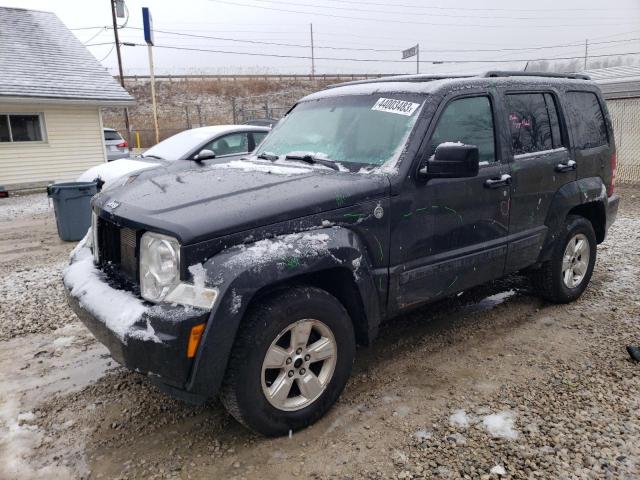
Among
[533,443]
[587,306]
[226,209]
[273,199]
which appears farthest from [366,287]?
[587,306]

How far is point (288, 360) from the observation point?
9.37 ft

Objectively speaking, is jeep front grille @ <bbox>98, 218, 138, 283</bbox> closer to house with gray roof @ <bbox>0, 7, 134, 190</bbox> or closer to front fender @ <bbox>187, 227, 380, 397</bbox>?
front fender @ <bbox>187, 227, 380, 397</bbox>

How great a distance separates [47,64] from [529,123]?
16.8 metres

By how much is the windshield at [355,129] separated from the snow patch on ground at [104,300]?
165cm

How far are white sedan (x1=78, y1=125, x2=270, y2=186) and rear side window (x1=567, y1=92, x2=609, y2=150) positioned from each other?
5.01 meters

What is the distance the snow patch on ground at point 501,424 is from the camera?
2.90m

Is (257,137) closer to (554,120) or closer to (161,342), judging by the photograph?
(554,120)

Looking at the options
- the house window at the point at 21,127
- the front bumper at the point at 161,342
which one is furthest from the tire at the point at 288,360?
the house window at the point at 21,127

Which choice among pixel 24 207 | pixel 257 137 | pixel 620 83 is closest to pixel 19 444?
pixel 257 137

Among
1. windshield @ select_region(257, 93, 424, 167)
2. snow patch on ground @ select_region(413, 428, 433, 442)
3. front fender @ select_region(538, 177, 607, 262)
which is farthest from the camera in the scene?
front fender @ select_region(538, 177, 607, 262)

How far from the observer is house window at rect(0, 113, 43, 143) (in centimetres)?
1497

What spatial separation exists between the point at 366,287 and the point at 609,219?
3.36m

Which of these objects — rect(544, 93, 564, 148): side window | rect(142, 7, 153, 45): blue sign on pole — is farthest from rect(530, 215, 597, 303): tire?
rect(142, 7, 153, 45): blue sign on pole

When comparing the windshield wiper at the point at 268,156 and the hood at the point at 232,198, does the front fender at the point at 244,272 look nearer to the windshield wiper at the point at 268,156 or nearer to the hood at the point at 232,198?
the hood at the point at 232,198
